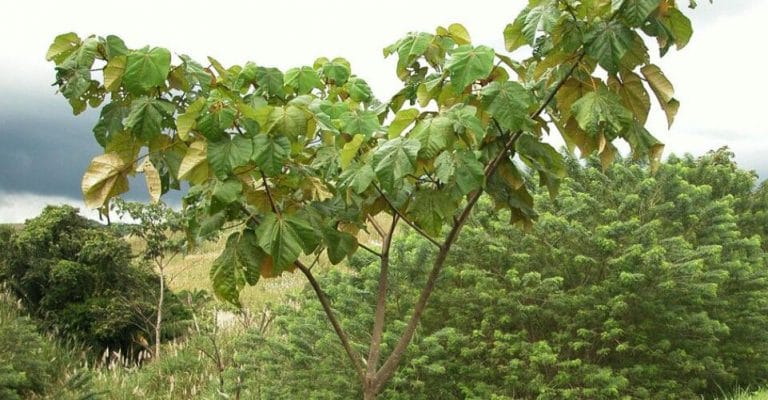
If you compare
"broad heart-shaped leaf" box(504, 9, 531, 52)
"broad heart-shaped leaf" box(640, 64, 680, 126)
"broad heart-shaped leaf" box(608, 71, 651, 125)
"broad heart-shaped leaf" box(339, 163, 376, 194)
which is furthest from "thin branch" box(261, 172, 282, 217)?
"broad heart-shaped leaf" box(640, 64, 680, 126)

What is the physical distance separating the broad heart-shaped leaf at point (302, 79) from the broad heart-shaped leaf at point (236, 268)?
945 millimetres

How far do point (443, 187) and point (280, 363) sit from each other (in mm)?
6027

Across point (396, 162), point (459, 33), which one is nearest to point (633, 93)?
point (459, 33)

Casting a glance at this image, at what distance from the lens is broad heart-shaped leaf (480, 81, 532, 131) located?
2791mm

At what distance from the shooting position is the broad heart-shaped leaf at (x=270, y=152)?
277cm

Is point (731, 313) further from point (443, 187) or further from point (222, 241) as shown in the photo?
point (222, 241)

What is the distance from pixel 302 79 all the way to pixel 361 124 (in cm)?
64

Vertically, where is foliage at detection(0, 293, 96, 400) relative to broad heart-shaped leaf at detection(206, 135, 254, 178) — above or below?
above

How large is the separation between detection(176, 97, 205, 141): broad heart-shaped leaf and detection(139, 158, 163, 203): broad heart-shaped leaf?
0.65ft

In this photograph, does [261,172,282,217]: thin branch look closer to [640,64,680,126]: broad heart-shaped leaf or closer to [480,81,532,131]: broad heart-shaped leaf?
→ [480,81,532,131]: broad heart-shaped leaf

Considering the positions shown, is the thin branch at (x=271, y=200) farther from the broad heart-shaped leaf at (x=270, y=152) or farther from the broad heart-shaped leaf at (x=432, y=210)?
the broad heart-shaped leaf at (x=432, y=210)

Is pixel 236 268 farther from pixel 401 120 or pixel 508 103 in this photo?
pixel 508 103

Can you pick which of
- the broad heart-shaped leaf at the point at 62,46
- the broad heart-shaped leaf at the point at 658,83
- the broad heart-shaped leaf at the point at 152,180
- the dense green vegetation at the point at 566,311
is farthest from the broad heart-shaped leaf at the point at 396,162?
the dense green vegetation at the point at 566,311

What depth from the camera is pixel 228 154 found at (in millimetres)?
2775
